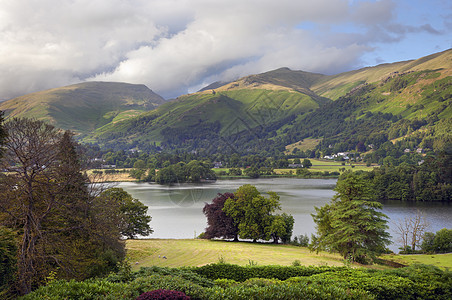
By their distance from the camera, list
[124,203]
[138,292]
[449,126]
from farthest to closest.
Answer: [449,126]
[124,203]
[138,292]

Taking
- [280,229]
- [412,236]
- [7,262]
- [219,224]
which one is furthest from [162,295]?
[412,236]

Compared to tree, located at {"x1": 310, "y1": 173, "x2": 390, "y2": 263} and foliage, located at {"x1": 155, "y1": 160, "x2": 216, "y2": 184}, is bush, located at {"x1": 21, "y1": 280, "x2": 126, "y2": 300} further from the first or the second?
foliage, located at {"x1": 155, "y1": 160, "x2": 216, "y2": 184}

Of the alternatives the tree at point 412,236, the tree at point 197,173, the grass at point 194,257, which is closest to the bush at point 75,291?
the grass at point 194,257

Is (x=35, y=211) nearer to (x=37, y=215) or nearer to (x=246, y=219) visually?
(x=37, y=215)

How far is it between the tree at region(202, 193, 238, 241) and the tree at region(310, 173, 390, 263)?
15472mm

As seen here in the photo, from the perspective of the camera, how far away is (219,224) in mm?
44594

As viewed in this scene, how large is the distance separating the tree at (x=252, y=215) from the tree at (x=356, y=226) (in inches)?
471

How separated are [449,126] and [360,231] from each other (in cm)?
19029

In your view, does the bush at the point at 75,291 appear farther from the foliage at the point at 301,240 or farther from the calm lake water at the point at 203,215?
the calm lake water at the point at 203,215

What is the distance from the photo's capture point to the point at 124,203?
1581 inches

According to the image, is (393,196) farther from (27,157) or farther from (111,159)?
(111,159)

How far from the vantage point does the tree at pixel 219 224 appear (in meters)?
44.1

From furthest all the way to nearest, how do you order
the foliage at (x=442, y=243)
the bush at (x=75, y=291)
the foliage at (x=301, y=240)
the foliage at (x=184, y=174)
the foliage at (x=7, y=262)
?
1. the foliage at (x=184, y=174)
2. the foliage at (x=301, y=240)
3. the foliage at (x=442, y=243)
4. the foliage at (x=7, y=262)
5. the bush at (x=75, y=291)

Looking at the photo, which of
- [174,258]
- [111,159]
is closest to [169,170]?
[111,159]
